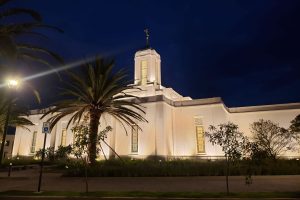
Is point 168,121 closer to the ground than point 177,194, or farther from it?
farther from it

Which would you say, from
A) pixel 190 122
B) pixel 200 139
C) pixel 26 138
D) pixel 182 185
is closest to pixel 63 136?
pixel 26 138

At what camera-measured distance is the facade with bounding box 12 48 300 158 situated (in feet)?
91.0

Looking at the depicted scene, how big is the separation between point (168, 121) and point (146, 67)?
337 inches

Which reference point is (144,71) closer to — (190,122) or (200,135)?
(190,122)

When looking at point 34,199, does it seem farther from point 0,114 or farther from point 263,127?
point 263,127

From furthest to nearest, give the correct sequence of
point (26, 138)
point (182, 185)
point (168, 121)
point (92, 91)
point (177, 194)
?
point (26, 138) → point (168, 121) → point (92, 91) → point (182, 185) → point (177, 194)

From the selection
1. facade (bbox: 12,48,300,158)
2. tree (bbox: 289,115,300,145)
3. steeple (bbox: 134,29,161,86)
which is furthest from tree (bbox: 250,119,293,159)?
steeple (bbox: 134,29,161,86)

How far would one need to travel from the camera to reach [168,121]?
95.9 ft

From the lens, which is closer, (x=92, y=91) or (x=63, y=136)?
(x=92, y=91)

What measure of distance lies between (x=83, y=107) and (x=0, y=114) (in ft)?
30.0

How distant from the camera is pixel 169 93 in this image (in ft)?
111

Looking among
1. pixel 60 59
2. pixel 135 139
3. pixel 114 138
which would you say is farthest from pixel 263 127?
pixel 60 59

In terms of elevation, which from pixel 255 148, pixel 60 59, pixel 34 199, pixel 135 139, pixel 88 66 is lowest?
pixel 34 199

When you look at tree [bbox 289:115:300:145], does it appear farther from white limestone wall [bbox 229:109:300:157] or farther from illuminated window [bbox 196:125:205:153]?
illuminated window [bbox 196:125:205:153]
